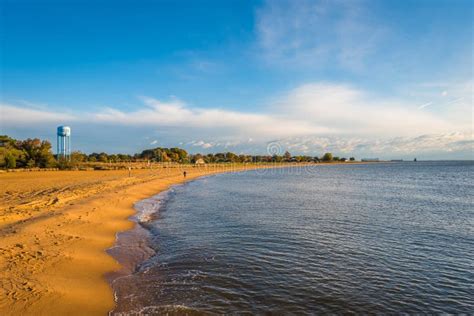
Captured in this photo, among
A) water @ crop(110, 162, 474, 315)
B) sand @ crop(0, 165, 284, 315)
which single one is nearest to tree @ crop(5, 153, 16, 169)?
sand @ crop(0, 165, 284, 315)

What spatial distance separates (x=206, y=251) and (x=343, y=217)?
35.7 ft

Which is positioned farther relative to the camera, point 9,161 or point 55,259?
point 9,161

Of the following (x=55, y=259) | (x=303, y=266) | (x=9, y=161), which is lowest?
(x=303, y=266)

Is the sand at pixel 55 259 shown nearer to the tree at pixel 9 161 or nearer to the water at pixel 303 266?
the water at pixel 303 266

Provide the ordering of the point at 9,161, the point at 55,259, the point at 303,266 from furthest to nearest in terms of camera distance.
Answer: the point at 9,161 → the point at 303,266 → the point at 55,259

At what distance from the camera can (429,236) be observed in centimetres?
1408

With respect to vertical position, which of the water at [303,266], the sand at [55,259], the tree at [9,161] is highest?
the tree at [9,161]

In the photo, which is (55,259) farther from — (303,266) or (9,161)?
(9,161)

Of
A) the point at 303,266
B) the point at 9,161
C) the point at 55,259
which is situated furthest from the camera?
the point at 9,161

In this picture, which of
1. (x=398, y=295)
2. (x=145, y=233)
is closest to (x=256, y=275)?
(x=398, y=295)

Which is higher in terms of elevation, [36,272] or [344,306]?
[36,272]

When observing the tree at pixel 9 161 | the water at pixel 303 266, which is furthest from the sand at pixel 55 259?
the tree at pixel 9 161

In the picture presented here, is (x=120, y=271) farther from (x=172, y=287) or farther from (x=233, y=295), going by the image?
(x=233, y=295)

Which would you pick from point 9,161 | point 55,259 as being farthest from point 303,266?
point 9,161
